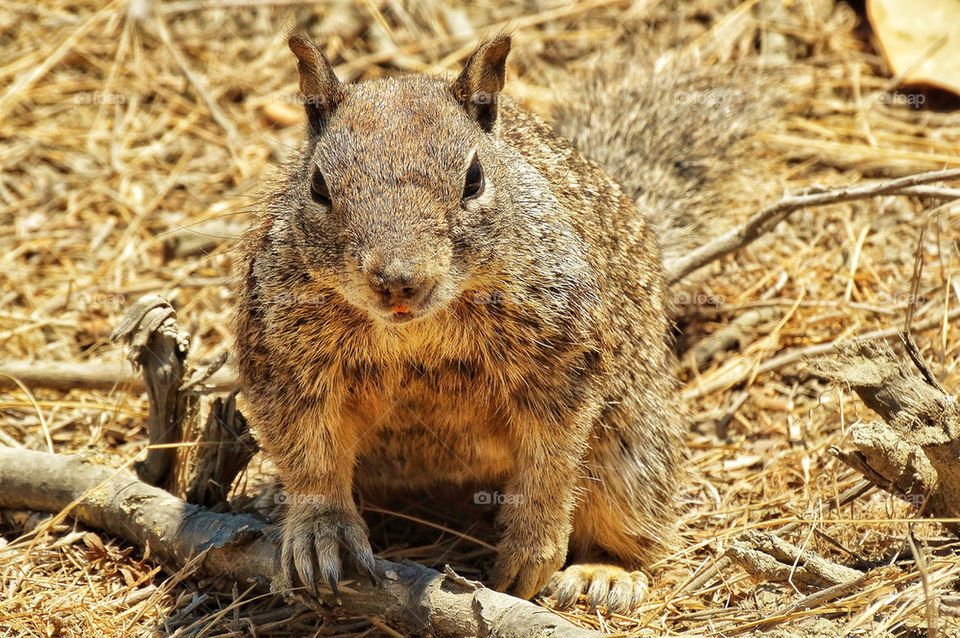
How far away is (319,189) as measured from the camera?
10.6 feet

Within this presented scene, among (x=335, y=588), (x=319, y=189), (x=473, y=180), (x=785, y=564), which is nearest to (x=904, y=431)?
(x=785, y=564)

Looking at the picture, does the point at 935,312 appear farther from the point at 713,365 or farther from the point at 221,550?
the point at 221,550

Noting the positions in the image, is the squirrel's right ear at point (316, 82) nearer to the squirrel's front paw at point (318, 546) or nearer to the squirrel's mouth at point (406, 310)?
the squirrel's mouth at point (406, 310)

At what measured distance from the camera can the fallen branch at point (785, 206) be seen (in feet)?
13.0

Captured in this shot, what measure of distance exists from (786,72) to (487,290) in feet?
9.89

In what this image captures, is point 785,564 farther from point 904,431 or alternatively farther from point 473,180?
point 473,180

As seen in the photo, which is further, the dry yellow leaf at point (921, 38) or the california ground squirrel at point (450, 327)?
the dry yellow leaf at point (921, 38)

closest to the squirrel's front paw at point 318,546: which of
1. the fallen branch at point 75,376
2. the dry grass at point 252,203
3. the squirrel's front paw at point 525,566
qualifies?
the dry grass at point 252,203

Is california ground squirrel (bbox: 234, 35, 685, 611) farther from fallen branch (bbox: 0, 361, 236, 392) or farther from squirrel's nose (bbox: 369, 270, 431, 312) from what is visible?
fallen branch (bbox: 0, 361, 236, 392)

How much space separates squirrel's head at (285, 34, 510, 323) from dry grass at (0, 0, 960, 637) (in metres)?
0.98

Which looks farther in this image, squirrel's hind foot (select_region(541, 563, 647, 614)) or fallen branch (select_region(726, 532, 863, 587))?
squirrel's hind foot (select_region(541, 563, 647, 614))

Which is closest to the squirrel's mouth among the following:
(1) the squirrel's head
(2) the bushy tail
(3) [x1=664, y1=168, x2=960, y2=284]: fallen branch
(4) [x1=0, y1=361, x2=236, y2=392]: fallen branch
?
(1) the squirrel's head

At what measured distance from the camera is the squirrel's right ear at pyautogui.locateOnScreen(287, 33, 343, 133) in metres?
3.42

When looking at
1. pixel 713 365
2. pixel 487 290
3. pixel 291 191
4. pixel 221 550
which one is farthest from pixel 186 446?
pixel 713 365
